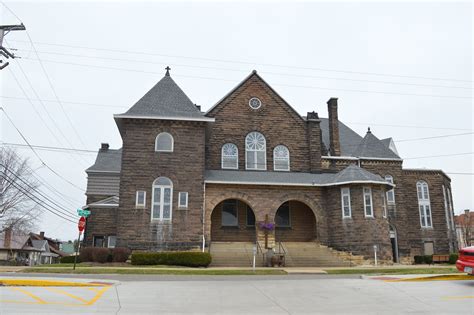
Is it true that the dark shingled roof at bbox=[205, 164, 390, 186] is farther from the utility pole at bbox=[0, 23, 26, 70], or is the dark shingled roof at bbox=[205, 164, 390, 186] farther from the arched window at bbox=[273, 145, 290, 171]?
the utility pole at bbox=[0, 23, 26, 70]

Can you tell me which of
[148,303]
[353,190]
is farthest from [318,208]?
[148,303]

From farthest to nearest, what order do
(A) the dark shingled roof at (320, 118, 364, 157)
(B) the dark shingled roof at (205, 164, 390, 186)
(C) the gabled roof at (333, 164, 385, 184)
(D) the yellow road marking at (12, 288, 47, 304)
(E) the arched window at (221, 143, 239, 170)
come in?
(A) the dark shingled roof at (320, 118, 364, 157), (E) the arched window at (221, 143, 239, 170), (B) the dark shingled roof at (205, 164, 390, 186), (C) the gabled roof at (333, 164, 385, 184), (D) the yellow road marking at (12, 288, 47, 304)

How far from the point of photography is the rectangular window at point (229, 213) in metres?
26.8

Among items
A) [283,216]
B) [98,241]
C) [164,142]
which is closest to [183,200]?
[164,142]

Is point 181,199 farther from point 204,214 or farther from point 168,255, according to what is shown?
point 168,255

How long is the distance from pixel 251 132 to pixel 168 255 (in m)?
11.9

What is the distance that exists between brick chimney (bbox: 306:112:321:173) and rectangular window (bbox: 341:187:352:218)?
4009 millimetres

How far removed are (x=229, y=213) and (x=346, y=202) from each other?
7667mm

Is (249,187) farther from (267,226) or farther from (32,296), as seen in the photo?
(32,296)

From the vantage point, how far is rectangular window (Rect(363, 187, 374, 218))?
2433cm

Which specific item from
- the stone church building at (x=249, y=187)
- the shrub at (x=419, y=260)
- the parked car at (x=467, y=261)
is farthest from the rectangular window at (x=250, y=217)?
the parked car at (x=467, y=261)

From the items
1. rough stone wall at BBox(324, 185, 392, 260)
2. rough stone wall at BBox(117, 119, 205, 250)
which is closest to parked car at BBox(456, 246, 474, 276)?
rough stone wall at BBox(324, 185, 392, 260)

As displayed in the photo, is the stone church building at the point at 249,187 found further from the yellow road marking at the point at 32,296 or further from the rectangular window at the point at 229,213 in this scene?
the yellow road marking at the point at 32,296

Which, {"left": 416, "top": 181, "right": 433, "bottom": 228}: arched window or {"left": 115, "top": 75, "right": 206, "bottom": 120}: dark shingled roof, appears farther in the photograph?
{"left": 416, "top": 181, "right": 433, "bottom": 228}: arched window
